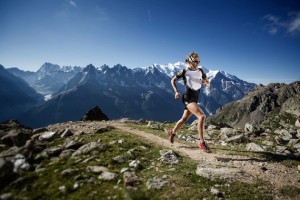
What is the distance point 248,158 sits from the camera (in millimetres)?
13664

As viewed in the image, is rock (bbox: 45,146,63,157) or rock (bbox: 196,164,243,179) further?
rock (bbox: 45,146,63,157)

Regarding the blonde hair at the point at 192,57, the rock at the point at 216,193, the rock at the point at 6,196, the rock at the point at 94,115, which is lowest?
the rock at the point at 94,115

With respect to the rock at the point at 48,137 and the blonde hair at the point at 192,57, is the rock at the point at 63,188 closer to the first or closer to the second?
Answer: the rock at the point at 48,137

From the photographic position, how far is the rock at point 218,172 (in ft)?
34.1

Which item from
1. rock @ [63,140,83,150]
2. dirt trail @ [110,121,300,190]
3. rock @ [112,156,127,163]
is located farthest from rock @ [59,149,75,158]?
dirt trail @ [110,121,300,190]

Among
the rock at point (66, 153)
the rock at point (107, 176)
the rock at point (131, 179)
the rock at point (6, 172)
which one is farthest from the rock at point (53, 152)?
the rock at point (131, 179)

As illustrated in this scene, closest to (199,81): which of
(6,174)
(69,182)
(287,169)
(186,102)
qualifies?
(186,102)

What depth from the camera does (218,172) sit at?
10.6 m

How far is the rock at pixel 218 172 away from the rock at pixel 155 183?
6.81 ft

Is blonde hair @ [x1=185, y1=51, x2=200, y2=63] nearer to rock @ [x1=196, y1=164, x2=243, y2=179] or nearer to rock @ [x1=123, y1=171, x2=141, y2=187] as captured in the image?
rock @ [x1=196, y1=164, x2=243, y2=179]

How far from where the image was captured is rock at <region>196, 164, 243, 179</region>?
1040 cm

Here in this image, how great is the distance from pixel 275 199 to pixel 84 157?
7.81 m

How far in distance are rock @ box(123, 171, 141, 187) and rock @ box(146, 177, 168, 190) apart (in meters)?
0.41

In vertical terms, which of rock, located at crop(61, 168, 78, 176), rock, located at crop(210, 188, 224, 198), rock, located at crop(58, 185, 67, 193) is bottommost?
rock, located at crop(58, 185, 67, 193)
